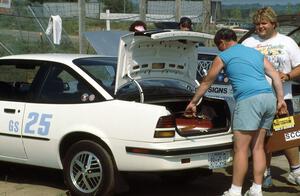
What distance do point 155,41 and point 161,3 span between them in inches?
422

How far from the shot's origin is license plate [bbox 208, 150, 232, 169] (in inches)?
230

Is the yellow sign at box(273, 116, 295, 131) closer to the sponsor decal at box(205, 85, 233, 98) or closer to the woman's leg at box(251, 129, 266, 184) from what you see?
the woman's leg at box(251, 129, 266, 184)

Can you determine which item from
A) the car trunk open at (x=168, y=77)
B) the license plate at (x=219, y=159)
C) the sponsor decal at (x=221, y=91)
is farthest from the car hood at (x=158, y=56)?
the sponsor decal at (x=221, y=91)

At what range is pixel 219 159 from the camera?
234 inches

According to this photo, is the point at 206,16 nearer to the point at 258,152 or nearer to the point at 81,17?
the point at 81,17

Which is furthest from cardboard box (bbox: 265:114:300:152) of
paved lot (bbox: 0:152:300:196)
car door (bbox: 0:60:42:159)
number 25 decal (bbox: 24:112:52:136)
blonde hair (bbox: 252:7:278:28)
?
car door (bbox: 0:60:42:159)

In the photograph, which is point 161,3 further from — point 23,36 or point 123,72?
point 123,72

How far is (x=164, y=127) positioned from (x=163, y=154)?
0.25 m

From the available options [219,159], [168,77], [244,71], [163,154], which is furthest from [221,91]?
[163,154]

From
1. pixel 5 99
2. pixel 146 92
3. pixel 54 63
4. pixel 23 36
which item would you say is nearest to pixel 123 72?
pixel 146 92

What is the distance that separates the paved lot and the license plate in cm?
65

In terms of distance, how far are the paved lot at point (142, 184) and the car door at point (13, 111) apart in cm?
48

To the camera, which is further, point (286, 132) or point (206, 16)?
point (206, 16)

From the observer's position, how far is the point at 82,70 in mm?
6270
